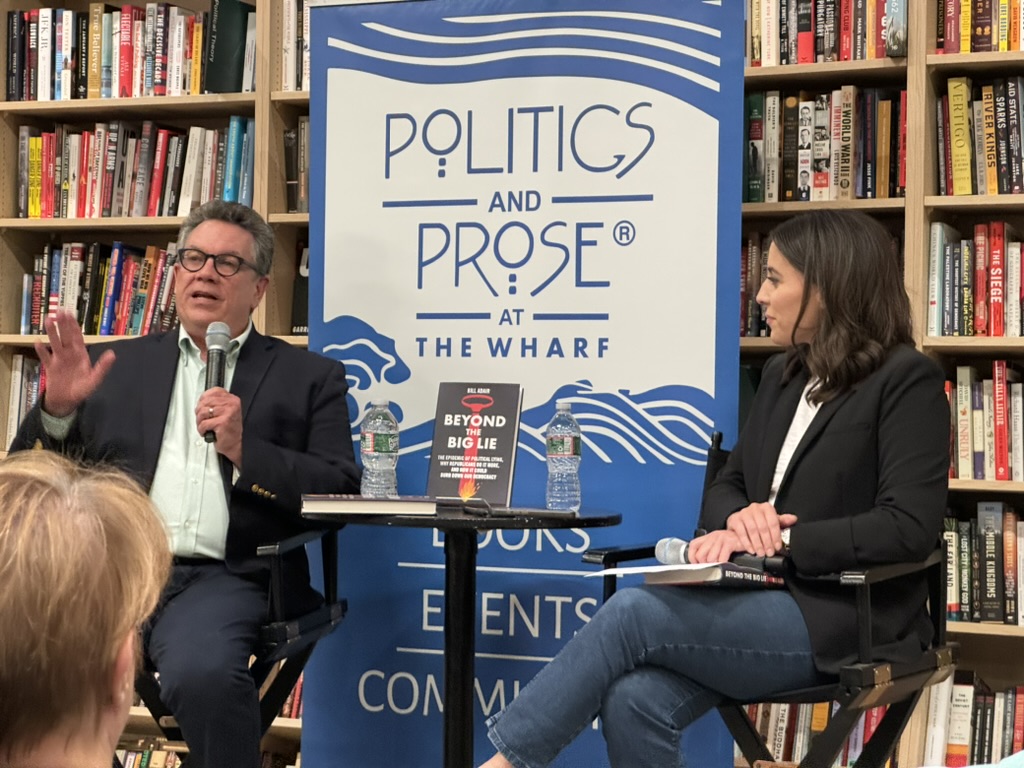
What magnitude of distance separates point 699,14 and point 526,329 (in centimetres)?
84

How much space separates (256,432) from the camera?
3070 millimetres

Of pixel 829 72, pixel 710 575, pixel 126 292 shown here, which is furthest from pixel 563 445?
pixel 126 292

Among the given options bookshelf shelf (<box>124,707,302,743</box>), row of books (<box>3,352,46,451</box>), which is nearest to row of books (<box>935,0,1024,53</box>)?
bookshelf shelf (<box>124,707,302,743</box>)

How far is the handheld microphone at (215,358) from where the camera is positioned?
9.05ft

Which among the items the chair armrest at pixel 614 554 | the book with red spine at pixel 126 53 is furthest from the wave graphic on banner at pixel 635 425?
the book with red spine at pixel 126 53

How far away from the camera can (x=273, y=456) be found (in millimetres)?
2895

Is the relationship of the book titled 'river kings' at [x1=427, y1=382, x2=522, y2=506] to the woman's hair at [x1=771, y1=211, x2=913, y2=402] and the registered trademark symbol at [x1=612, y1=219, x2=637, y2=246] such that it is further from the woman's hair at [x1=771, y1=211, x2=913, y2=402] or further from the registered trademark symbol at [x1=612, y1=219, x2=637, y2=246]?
the woman's hair at [x1=771, y1=211, x2=913, y2=402]

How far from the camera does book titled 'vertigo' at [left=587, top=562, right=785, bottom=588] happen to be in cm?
245

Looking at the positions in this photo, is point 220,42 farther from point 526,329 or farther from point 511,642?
point 511,642

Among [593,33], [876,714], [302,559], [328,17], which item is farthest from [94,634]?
[876,714]

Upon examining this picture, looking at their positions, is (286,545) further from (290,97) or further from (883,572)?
(290,97)

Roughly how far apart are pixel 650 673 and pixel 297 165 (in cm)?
209

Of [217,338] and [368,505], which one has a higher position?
[217,338]

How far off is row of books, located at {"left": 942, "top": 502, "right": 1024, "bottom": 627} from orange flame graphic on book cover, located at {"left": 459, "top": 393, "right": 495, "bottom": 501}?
1.31 m
